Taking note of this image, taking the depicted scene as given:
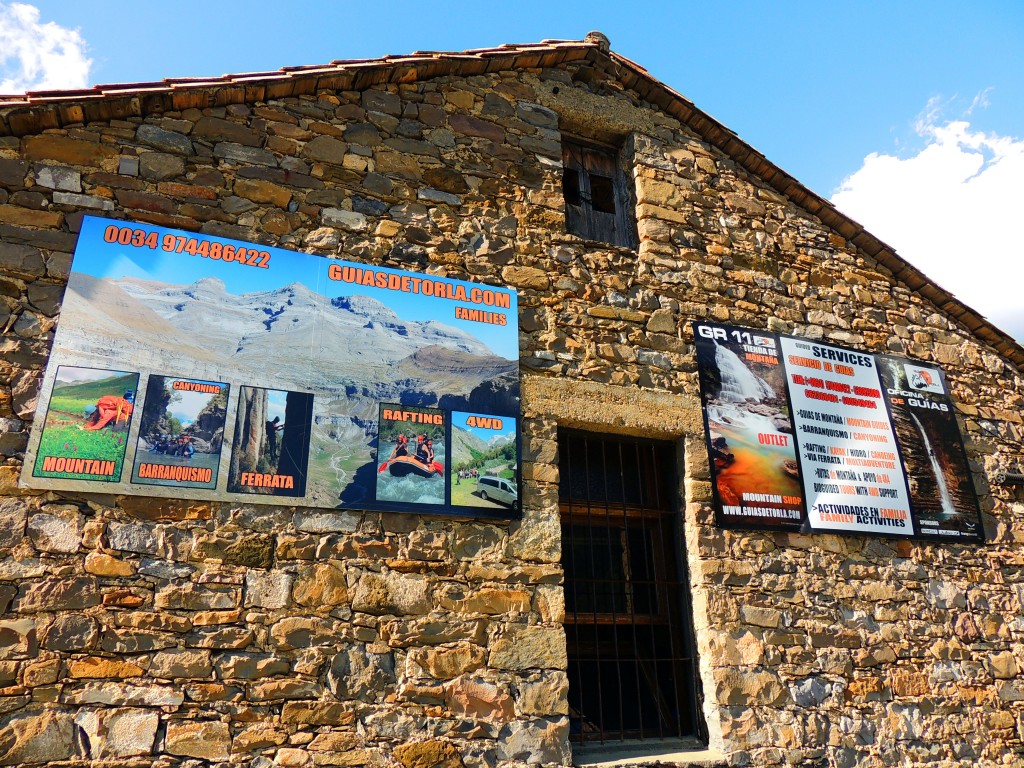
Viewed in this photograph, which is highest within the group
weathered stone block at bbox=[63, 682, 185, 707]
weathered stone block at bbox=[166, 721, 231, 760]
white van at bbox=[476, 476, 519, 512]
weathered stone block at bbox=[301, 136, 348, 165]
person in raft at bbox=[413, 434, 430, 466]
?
weathered stone block at bbox=[301, 136, 348, 165]

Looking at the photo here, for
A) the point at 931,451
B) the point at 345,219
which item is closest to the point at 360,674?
the point at 345,219

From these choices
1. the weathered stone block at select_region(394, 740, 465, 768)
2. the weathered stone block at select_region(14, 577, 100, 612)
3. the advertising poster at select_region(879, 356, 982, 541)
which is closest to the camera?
the weathered stone block at select_region(14, 577, 100, 612)

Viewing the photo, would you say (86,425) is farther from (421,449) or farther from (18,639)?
(421,449)

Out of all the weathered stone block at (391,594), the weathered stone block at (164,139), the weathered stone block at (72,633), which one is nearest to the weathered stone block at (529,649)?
the weathered stone block at (391,594)

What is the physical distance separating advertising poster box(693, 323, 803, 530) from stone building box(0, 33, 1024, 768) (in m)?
0.15

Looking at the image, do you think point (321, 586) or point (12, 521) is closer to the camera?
point (12, 521)

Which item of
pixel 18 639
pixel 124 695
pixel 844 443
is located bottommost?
pixel 124 695

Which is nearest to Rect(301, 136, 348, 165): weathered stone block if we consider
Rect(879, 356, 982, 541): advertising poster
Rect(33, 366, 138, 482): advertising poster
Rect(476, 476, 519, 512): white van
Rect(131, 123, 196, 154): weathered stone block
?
Rect(131, 123, 196, 154): weathered stone block

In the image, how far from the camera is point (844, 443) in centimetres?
556

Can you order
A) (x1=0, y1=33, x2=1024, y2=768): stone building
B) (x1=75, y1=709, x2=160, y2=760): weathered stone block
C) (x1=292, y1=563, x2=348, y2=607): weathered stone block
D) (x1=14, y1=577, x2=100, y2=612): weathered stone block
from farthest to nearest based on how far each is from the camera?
(x1=292, y1=563, x2=348, y2=607): weathered stone block → (x1=0, y1=33, x2=1024, y2=768): stone building → (x1=14, y1=577, x2=100, y2=612): weathered stone block → (x1=75, y1=709, x2=160, y2=760): weathered stone block

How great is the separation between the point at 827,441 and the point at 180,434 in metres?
4.26

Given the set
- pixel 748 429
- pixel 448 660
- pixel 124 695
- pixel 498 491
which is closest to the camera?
pixel 124 695

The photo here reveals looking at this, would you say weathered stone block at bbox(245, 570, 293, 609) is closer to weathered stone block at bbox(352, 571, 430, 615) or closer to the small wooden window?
weathered stone block at bbox(352, 571, 430, 615)

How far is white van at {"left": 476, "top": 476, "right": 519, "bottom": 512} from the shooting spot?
4414mm
